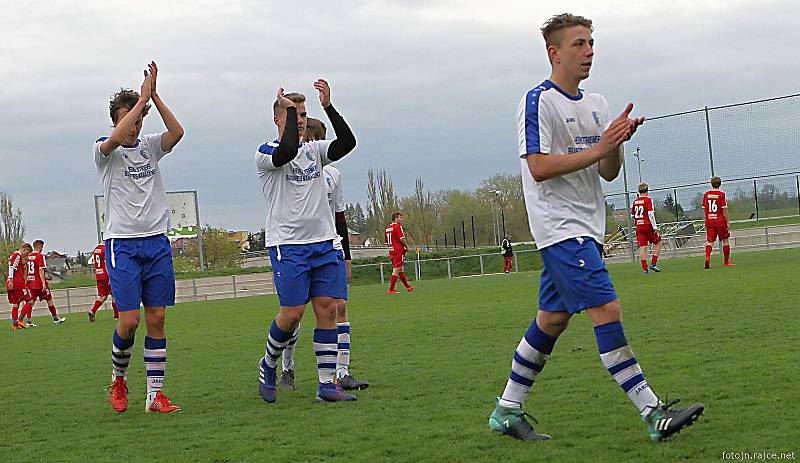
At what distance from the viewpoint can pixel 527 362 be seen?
5250 millimetres

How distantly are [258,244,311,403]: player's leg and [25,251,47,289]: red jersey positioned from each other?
19230 mm

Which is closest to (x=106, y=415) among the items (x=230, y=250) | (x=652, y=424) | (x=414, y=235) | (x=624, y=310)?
(x=652, y=424)

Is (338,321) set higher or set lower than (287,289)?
lower

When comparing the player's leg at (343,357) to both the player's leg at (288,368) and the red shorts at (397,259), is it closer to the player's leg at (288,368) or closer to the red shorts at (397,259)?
the player's leg at (288,368)

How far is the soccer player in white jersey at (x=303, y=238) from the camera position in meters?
7.13

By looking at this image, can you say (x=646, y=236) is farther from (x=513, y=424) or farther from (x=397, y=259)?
(x=513, y=424)

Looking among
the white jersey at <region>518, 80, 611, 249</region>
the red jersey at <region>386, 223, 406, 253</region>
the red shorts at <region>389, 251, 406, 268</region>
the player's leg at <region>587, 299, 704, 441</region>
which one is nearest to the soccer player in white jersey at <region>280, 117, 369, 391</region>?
the white jersey at <region>518, 80, 611, 249</region>

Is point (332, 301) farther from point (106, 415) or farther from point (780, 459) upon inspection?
point (780, 459)

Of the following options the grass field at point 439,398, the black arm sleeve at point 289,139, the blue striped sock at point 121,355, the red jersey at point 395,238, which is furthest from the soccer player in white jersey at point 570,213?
the red jersey at point 395,238

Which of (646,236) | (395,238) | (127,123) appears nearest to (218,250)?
(395,238)

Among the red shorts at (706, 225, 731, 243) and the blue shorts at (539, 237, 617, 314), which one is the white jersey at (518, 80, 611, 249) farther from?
the red shorts at (706, 225, 731, 243)

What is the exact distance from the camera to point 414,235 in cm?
8775

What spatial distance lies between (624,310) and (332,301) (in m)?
6.90

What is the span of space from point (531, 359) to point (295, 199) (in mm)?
2614
